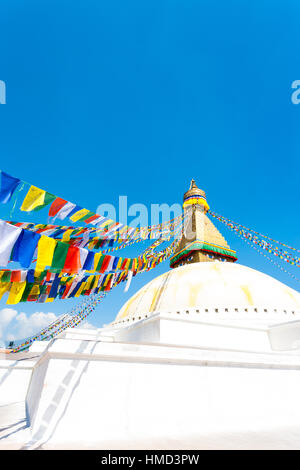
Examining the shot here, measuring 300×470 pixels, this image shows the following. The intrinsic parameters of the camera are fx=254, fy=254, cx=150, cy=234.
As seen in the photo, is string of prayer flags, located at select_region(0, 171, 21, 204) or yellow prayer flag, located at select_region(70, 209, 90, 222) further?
yellow prayer flag, located at select_region(70, 209, 90, 222)

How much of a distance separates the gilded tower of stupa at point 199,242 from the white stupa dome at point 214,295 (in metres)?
2.31

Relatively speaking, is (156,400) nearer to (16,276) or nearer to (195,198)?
(16,276)

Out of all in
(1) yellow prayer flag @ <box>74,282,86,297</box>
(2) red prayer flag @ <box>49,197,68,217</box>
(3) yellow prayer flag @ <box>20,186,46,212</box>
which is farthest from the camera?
(1) yellow prayer flag @ <box>74,282,86,297</box>

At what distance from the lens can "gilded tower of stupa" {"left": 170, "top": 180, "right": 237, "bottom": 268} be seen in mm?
12359

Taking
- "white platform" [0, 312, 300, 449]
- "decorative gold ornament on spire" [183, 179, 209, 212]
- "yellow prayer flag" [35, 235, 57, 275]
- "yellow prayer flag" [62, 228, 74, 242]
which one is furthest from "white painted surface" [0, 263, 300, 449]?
"decorative gold ornament on spire" [183, 179, 209, 212]

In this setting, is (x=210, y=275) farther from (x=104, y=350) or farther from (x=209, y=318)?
(x=104, y=350)

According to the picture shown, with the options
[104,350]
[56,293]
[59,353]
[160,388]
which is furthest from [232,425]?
[56,293]

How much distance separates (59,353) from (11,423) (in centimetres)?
126

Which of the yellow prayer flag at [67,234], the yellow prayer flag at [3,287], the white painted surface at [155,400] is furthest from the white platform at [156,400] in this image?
the yellow prayer flag at [67,234]

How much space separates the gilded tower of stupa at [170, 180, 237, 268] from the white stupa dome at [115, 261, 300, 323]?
231cm

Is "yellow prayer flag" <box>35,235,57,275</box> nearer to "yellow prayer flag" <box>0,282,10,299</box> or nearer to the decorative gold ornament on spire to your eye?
"yellow prayer flag" <box>0,282,10,299</box>

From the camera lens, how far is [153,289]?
386 inches

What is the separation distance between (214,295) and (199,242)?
180 inches

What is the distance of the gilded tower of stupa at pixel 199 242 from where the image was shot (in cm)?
1236
